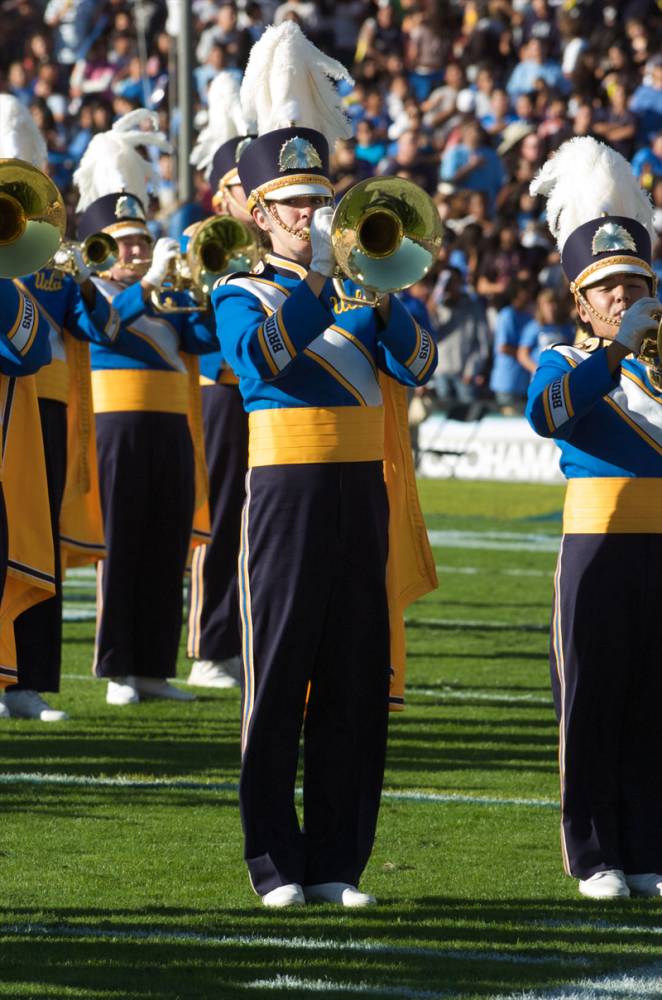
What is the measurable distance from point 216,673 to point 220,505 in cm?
75

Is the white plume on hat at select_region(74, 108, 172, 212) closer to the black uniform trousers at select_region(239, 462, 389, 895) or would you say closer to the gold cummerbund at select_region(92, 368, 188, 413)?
the gold cummerbund at select_region(92, 368, 188, 413)

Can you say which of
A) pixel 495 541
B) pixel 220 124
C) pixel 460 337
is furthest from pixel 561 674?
pixel 460 337

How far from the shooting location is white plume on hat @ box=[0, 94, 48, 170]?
7.31m

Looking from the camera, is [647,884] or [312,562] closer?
[312,562]

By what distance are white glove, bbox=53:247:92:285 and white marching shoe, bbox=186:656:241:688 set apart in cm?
219

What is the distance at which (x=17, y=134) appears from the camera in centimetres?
734

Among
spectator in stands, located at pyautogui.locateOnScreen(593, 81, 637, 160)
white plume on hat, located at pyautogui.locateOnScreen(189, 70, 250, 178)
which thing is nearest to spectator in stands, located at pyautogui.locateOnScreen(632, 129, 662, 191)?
spectator in stands, located at pyautogui.locateOnScreen(593, 81, 637, 160)

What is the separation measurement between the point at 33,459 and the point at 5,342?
0.92 m

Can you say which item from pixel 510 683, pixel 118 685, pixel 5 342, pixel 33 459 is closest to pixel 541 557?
pixel 510 683

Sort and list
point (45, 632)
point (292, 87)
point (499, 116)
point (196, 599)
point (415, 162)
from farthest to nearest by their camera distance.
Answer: point (499, 116)
point (415, 162)
point (196, 599)
point (45, 632)
point (292, 87)

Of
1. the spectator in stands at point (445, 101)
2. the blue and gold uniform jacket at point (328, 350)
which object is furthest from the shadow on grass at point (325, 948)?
the spectator in stands at point (445, 101)

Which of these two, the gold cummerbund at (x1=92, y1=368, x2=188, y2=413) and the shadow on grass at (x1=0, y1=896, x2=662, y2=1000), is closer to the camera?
the shadow on grass at (x1=0, y1=896, x2=662, y2=1000)

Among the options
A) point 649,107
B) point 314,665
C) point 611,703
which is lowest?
point 611,703

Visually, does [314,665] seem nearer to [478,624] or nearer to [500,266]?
[478,624]
